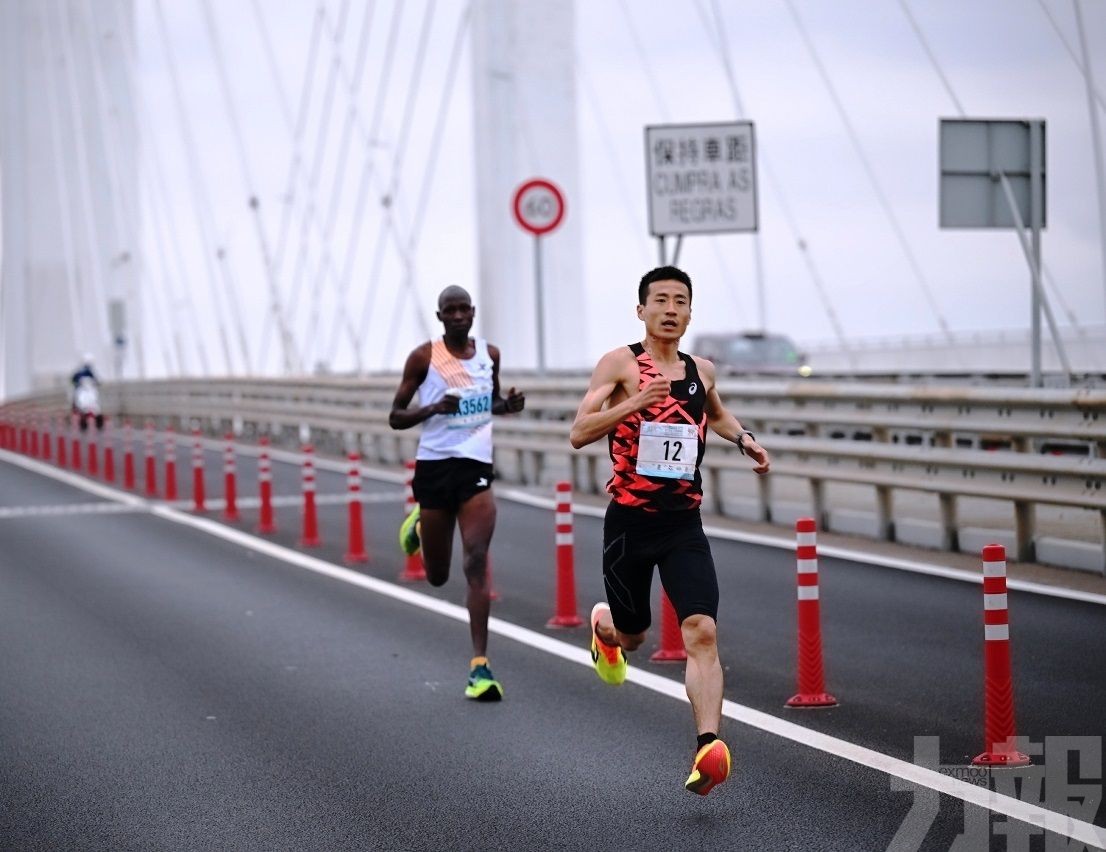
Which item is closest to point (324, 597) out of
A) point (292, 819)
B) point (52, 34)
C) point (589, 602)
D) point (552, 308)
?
point (589, 602)

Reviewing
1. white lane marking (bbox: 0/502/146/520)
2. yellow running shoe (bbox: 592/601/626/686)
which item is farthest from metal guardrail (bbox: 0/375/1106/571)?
yellow running shoe (bbox: 592/601/626/686)

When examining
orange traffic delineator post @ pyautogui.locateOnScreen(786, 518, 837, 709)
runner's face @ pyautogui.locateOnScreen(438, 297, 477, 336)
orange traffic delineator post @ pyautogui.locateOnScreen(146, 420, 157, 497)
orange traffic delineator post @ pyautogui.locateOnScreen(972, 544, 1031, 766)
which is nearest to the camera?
orange traffic delineator post @ pyautogui.locateOnScreen(972, 544, 1031, 766)

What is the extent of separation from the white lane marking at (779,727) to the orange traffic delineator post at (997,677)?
0.88 ft

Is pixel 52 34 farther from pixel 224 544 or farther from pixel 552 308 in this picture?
pixel 224 544

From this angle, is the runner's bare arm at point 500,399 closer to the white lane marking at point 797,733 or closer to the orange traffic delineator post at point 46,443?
the white lane marking at point 797,733

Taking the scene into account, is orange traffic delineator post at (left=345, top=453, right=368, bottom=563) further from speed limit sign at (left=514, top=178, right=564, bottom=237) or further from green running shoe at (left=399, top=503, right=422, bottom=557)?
speed limit sign at (left=514, top=178, right=564, bottom=237)

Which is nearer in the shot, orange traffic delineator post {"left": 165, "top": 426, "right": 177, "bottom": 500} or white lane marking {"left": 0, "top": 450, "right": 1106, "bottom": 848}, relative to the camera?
white lane marking {"left": 0, "top": 450, "right": 1106, "bottom": 848}

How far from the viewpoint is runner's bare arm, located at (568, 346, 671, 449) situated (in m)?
7.31

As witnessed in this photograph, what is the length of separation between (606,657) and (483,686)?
1375 millimetres

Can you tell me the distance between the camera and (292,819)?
23.2 feet

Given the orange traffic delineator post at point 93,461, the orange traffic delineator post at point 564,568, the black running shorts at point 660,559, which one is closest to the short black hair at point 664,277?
the black running shorts at point 660,559

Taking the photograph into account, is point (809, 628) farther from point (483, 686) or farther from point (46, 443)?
point (46, 443)

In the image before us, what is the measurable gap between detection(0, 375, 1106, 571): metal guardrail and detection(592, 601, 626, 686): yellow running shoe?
18.2 feet

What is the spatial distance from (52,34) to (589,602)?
191 feet
